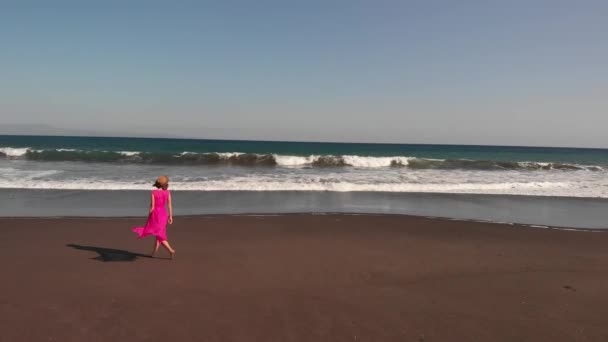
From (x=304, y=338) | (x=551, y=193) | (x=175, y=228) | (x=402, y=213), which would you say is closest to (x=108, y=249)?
(x=175, y=228)

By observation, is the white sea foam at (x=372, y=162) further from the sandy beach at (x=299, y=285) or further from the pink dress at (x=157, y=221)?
the pink dress at (x=157, y=221)

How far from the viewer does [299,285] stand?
189 inches

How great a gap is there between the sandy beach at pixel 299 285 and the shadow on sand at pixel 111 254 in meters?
0.03

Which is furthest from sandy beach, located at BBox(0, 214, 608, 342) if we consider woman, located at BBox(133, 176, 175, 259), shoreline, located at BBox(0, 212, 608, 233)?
shoreline, located at BBox(0, 212, 608, 233)

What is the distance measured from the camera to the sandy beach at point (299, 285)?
12.2 feet

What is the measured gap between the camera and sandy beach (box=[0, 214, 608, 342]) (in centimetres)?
371

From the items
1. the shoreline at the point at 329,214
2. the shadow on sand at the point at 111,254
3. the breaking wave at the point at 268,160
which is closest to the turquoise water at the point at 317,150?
the breaking wave at the point at 268,160

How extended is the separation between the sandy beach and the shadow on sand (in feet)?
0.10

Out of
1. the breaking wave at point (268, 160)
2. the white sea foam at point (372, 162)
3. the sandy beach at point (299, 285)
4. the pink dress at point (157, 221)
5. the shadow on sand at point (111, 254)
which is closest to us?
the sandy beach at point (299, 285)

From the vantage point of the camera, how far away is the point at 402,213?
10.4m

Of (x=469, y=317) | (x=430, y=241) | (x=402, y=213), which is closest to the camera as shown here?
(x=469, y=317)

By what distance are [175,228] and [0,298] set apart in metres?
3.64

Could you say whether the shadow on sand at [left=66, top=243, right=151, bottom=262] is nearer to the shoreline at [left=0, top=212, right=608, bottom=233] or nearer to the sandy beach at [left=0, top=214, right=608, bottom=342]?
the sandy beach at [left=0, top=214, right=608, bottom=342]

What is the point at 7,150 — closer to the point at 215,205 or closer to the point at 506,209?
the point at 215,205
